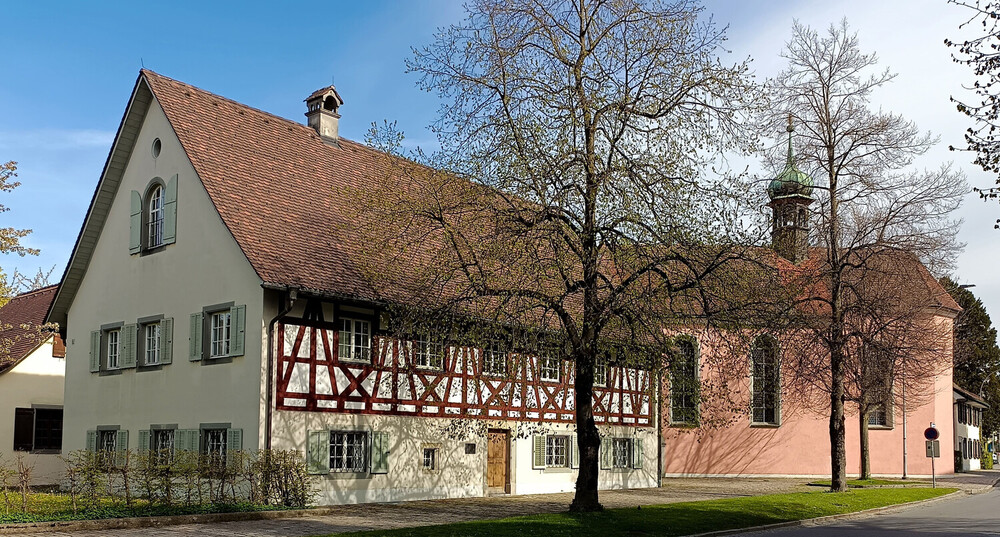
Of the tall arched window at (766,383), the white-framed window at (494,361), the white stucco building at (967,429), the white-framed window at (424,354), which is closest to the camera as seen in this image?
the white-framed window at (494,361)

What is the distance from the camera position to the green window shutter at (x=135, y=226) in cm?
2602

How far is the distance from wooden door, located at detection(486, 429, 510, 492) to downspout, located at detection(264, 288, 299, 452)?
6.92 metres

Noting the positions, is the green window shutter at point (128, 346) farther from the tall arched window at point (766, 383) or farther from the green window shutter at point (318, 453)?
the tall arched window at point (766, 383)

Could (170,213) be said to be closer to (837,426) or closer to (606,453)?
(606,453)

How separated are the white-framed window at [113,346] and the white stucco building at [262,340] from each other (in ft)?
0.13

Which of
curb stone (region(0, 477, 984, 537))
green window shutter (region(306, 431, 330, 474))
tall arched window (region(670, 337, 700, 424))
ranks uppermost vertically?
tall arched window (region(670, 337, 700, 424))

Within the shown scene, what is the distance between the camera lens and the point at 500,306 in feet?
60.7

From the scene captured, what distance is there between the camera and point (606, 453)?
30.2m

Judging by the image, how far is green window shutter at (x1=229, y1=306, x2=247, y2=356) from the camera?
22156mm

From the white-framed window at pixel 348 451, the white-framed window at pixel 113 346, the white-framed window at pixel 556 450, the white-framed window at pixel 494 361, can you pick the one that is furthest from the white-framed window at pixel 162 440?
the white-framed window at pixel 556 450

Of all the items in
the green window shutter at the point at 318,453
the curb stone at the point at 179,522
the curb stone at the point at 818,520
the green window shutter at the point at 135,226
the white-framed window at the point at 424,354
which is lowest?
Answer: the curb stone at the point at 818,520

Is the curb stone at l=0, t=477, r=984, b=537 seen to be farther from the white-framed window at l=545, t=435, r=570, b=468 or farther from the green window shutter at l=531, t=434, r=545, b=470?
the white-framed window at l=545, t=435, r=570, b=468

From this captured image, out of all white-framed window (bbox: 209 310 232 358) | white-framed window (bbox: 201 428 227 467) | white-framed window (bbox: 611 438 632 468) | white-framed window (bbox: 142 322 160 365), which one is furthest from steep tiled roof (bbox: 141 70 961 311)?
white-framed window (bbox: 611 438 632 468)

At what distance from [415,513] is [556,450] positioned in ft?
26.7
